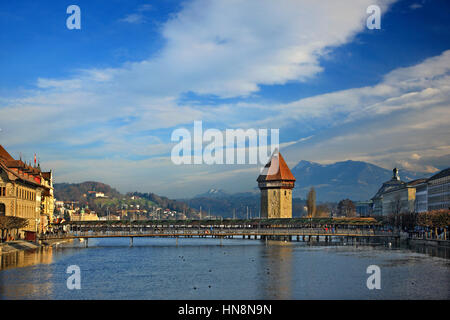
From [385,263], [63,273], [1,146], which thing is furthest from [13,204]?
[385,263]

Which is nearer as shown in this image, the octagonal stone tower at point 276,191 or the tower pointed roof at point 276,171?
the octagonal stone tower at point 276,191

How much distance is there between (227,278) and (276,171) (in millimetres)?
72730

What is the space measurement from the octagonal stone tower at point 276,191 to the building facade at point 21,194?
4369 centimetres

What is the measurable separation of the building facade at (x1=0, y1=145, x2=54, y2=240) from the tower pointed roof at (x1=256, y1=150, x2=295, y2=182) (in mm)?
44949

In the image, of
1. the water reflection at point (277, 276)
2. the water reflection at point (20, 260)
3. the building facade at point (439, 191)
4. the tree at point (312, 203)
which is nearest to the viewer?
the water reflection at point (277, 276)

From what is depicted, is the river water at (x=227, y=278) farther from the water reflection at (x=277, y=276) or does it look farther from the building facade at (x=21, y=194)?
the building facade at (x=21, y=194)

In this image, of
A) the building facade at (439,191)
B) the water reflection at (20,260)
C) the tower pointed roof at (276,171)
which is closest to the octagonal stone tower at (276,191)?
the tower pointed roof at (276,171)

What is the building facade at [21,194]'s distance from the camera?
193 ft

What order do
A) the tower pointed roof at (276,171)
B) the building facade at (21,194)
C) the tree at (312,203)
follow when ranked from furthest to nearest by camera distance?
1. the tree at (312,203)
2. the tower pointed roof at (276,171)
3. the building facade at (21,194)

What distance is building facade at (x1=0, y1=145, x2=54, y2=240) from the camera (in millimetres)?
58841

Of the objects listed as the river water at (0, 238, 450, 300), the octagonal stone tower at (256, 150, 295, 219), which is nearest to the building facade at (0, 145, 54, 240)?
the river water at (0, 238, 450, 300)
